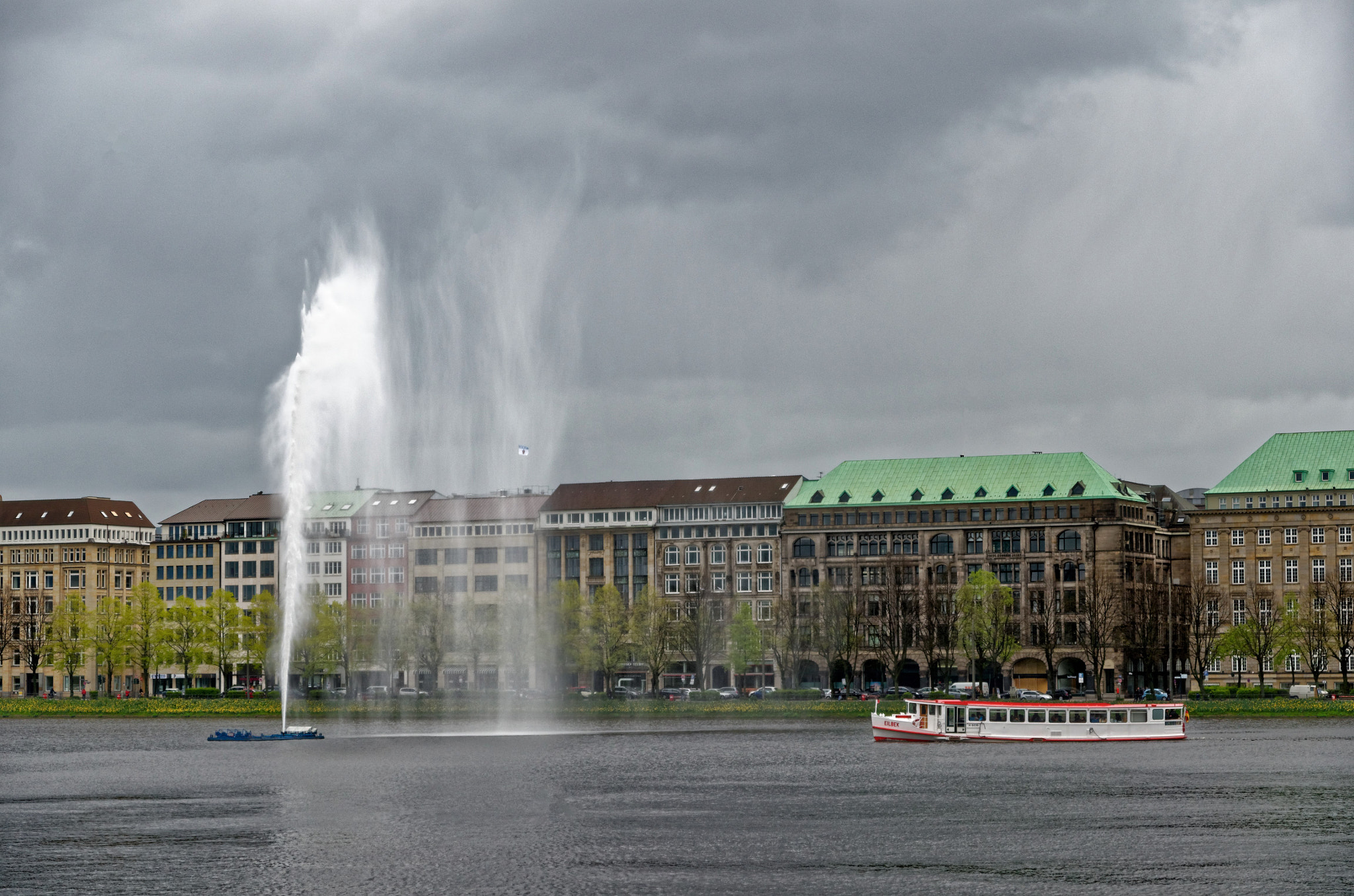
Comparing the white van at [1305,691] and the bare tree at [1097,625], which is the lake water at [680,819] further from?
the bare tree at [1097,625]

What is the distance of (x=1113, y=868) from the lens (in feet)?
197

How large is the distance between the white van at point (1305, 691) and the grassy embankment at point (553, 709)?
32.1ft

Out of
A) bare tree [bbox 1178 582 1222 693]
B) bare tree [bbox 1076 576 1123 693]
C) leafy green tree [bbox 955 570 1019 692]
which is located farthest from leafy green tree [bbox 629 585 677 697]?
bare tree [bbox 1178 582 1222 693]

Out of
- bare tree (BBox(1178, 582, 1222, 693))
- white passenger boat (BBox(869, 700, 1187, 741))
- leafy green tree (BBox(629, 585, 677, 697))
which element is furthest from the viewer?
leafy green tree (BBox(629, 585, 677, 697))

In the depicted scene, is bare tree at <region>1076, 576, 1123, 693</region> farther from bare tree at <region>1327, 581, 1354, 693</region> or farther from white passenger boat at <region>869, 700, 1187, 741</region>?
white passenger boat at <region>869, 700, 1187, 741</region>

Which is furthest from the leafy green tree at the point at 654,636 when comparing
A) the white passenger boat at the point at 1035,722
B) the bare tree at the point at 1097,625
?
the white passenger boat at the point at 1035,722

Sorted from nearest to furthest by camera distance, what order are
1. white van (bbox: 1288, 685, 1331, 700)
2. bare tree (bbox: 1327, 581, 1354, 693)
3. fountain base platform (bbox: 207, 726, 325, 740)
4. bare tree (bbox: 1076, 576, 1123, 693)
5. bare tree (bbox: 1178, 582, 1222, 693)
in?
1. fountain base platform (bbox: 207, 726, 325, 740)
2. bare tree (bbox: 1327, 581, 1354, 693)
3. white van (bbox: 1288, 685, 1331, 700)
4. bare tree (bbox: 1076, 576, 1123, 693)
5. bare tree (bbox: 1178, 582, 1222, 693)

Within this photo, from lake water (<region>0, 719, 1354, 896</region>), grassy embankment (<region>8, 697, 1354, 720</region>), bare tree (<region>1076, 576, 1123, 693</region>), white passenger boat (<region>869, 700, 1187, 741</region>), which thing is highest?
bare tree (<region>1076, 576, 1123, 693</region>)

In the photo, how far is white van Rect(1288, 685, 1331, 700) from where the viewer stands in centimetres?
17512

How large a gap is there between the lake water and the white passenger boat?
832cm

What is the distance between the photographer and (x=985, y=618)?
7308 inches

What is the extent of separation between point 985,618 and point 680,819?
115365mm

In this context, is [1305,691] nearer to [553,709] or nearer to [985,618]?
[985,618]

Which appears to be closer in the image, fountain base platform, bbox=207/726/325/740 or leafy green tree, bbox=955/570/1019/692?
fountain base platform, bbox=207/726/325/740
